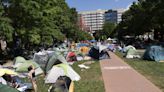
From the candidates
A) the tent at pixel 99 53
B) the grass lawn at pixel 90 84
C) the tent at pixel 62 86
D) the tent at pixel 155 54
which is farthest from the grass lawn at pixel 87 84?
the tent at pixel 99 53

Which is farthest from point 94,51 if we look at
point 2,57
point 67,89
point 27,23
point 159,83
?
point 67,89

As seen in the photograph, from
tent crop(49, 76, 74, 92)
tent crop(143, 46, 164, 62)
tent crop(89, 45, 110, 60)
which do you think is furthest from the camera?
tent crop(89, 45, 110, 60)

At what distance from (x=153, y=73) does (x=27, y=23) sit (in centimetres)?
2290

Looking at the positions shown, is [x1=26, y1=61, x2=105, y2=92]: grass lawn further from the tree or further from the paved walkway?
the tree

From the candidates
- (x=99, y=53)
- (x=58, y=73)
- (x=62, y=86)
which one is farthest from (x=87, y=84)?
(x=99, y=53)

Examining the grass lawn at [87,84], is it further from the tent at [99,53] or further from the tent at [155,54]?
the tent at [99,53]

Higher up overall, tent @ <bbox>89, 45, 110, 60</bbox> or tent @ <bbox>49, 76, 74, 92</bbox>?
tent @ <bbox>49, 76, 74, 92</bbox>

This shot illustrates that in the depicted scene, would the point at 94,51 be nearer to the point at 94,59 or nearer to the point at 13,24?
the point at 94,59

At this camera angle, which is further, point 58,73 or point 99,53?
point 99,53

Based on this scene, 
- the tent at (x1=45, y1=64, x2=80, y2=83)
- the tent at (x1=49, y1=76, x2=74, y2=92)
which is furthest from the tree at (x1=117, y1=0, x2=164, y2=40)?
the tent at (x1=49, y1=76, x2=74, y2=92)

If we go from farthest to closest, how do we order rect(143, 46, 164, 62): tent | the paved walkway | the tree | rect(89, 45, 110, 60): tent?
1. the tree
2. rect(89, 45, 110, 60): tent
3. rect(143, 46, 164, 62): tent
4. the paved walkway

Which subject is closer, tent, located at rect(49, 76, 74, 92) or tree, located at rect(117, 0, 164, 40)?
tent, located at rect(49, 76, 74, 92)

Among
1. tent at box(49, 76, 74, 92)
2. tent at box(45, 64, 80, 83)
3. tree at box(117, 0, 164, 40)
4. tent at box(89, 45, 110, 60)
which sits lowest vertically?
tent at box(89, 45, 110, 60)

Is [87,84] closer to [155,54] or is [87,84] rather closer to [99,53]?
[155,54]
